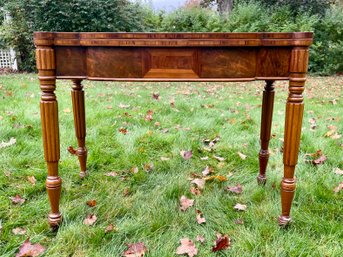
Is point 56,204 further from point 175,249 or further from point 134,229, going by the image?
point 175,249

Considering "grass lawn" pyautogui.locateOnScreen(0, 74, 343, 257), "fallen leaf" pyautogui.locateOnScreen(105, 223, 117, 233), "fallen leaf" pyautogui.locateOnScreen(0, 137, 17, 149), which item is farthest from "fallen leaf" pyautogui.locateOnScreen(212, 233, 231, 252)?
"fallen leaf" pyautogui.locateOnScreen(0, 137, 17, 149)

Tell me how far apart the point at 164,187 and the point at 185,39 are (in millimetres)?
1011

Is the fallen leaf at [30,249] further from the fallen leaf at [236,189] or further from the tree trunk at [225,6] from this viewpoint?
the tree trunk at [225,6]

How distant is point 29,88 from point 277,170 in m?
4.35

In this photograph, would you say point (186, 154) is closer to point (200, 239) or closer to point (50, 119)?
point (200, 239)

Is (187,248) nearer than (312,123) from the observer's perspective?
Yes

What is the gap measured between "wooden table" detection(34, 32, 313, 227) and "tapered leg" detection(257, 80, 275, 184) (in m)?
0.45

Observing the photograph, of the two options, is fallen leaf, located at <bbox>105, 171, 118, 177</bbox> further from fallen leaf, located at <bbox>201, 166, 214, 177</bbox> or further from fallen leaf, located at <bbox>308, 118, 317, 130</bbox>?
fallen leaf, located at <bbox>308, 118, 317, 130</bbox>

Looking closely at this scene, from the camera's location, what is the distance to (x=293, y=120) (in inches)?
63.6

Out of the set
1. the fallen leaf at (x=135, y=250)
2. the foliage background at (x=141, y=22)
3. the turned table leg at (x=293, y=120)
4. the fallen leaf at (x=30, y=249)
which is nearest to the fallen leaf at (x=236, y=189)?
the turned table leg at (x=293, y=120)

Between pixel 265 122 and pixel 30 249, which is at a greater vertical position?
pixel 265 122

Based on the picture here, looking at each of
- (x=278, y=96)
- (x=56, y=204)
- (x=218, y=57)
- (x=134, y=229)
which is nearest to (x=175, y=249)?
(x=134, y=229)

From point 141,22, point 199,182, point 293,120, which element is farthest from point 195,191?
point 141,22

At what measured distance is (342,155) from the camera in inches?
105
